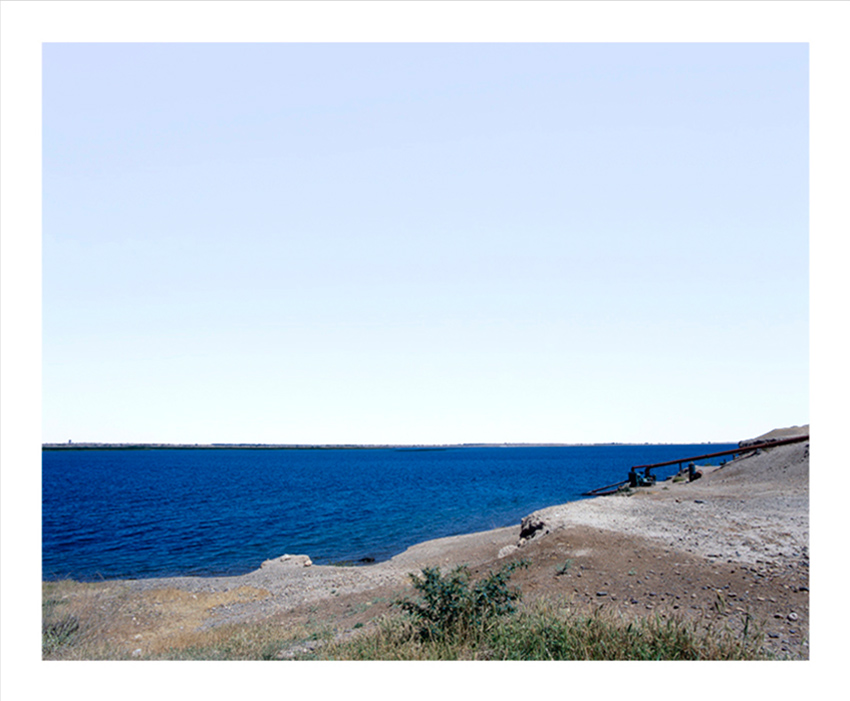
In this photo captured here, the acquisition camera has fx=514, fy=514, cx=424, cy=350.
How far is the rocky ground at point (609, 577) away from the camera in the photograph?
8.55 meters

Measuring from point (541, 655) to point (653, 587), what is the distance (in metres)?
4.17

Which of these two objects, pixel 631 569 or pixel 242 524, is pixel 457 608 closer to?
pixel 631 569

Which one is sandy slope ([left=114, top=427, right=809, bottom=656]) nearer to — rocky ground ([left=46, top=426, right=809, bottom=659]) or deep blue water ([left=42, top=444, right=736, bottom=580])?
rocky ground ([left=46, top=426, right=809, bottom=659])

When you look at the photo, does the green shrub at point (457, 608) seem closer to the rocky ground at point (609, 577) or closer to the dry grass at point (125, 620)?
the rocky ground at point (609, 577)

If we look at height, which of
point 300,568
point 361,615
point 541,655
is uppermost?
point 541,655

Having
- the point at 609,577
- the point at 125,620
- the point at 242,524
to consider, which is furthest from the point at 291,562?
the point at 242,524

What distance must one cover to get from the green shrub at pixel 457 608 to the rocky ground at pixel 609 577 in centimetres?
A: 164

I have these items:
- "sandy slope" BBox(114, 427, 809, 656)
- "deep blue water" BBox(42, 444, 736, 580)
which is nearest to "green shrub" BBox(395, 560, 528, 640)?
"sandy slope" BBox(114, 427, 809, 656)

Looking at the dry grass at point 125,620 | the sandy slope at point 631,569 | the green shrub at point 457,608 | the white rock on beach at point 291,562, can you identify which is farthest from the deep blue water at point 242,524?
the green shrub at point 457,608

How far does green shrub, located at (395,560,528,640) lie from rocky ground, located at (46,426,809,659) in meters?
1.64

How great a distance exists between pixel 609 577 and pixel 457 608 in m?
4.15

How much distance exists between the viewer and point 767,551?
36.3ft
